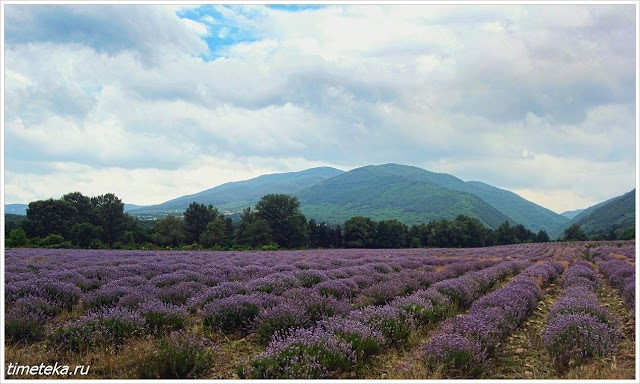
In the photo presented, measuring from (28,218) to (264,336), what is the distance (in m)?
57.8

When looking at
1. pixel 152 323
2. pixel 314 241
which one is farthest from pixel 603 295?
pixel 314 241

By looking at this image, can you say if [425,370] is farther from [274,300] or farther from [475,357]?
[274,300]

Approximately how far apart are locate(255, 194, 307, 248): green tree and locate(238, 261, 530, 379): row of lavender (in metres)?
57.4

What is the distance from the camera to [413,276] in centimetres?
1271

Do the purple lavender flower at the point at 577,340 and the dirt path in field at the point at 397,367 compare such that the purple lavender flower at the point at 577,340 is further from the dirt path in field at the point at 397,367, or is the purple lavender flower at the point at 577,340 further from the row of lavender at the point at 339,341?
the row of lavender at the point at 339,341

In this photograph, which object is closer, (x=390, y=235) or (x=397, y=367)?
(x=397, y=367)

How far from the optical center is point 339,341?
500 centimetres

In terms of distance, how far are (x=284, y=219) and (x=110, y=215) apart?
2654cm

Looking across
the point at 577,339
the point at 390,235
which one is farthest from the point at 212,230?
the point at 577,339

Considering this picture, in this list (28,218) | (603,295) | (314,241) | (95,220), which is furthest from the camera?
(314,241)

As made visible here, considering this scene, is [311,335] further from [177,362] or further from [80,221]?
[80,221]

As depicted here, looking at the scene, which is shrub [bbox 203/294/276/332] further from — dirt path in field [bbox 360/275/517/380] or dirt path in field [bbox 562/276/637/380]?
dirt path in field [bbox 562/276/637/380]

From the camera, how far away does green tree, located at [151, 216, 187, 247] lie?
182 feet

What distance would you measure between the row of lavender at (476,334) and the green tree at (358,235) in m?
60.3
